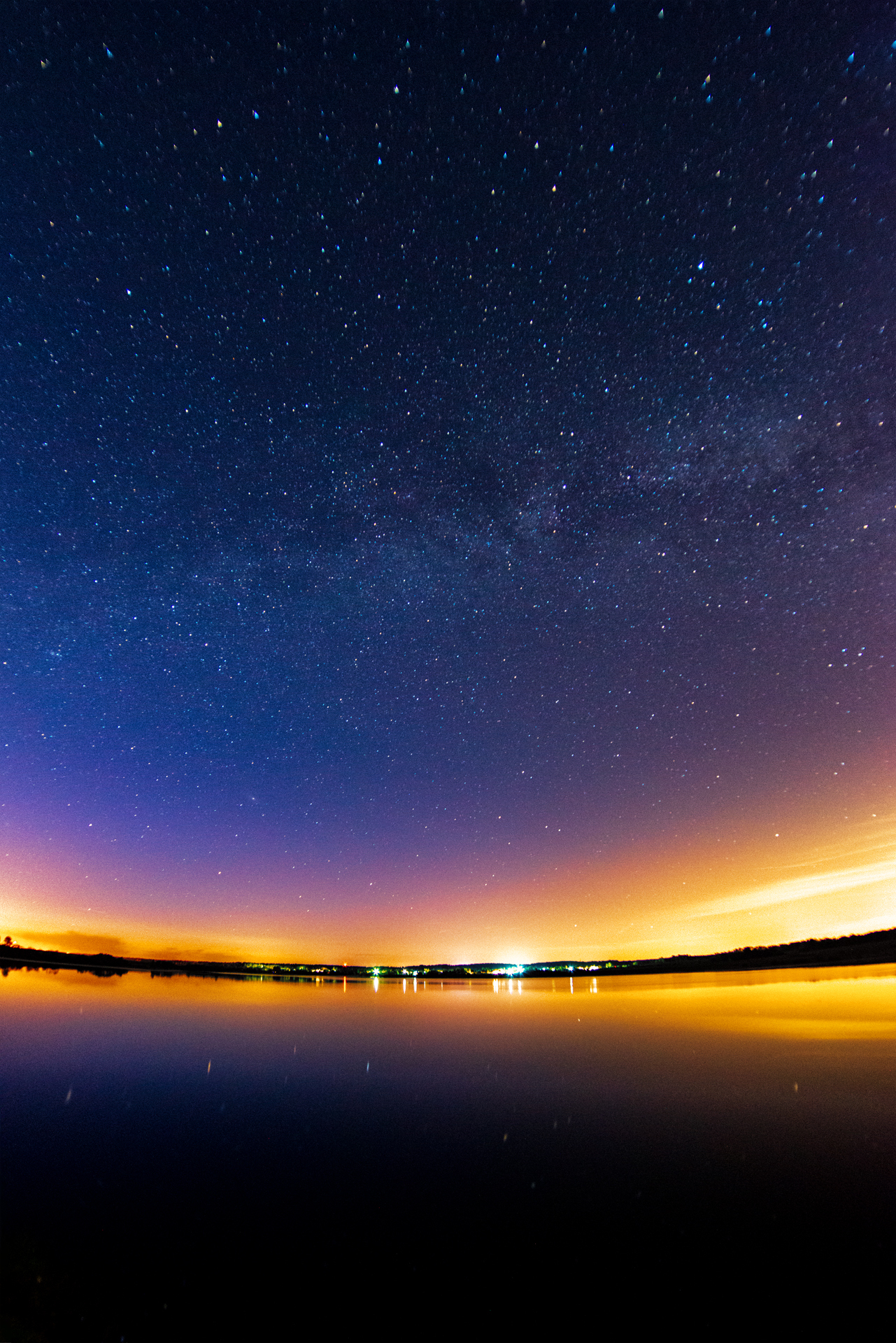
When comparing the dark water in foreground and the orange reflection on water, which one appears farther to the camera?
the orange reflection on water

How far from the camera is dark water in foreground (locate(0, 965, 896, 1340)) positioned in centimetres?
341

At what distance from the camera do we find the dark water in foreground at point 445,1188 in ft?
11.2

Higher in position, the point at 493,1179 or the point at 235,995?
the point at 493,1179

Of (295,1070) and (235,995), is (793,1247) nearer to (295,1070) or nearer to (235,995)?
(295,1070)

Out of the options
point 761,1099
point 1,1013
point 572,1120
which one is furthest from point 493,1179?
point 1,1013

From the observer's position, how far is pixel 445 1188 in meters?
5.00

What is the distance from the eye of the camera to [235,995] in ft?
101

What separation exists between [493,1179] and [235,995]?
30736mm

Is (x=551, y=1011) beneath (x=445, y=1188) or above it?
beneath

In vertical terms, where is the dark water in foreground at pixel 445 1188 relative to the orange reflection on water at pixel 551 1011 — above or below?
above

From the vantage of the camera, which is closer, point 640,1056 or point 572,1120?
point 572,1120

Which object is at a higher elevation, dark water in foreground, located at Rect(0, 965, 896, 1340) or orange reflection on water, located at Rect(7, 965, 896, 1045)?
dark water in foreground, located at Rect(0, 965, 896, 1340)

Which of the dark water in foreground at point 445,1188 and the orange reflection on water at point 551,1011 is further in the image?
the orange reflection on water at point 551,1011

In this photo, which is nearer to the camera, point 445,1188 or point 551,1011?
point 445,1188
